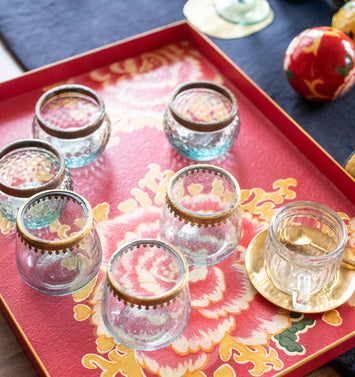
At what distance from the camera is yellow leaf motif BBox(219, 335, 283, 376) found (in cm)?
53

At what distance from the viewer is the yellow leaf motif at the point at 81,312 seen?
0.55 metres

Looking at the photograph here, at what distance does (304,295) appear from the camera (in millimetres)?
551

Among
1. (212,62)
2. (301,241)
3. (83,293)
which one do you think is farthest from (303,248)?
(212,62)

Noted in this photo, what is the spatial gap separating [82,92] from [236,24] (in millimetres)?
336

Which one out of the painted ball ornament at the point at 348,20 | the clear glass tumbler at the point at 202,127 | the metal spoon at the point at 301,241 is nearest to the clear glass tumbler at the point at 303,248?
the metal spoon at the point at 301,241

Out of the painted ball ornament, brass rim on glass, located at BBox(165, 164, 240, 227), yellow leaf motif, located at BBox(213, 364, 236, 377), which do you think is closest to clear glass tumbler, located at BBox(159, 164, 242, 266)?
brass rim on glass, located at BBox(165, 164, 240, 227)

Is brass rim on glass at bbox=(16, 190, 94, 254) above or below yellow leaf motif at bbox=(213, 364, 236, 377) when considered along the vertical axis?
above

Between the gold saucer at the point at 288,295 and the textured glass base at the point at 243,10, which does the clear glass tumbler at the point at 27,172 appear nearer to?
the gold saucer at the point at 288,295

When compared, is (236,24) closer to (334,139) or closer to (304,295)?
(334,139)

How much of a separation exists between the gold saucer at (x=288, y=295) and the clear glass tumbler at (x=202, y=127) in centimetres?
14

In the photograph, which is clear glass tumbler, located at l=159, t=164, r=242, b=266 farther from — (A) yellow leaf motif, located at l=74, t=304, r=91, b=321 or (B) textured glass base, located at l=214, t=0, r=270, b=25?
(B) textured glass base, located at l=214, t=0, r=270, b=25

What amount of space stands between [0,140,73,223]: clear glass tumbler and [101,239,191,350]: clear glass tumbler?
11 cm

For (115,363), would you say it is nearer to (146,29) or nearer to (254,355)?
(254,355)

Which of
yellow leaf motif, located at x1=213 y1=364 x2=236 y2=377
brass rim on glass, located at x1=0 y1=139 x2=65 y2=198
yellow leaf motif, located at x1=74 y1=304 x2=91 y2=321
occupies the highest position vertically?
brass rim on glass, located at x1=0 y1=139 x2=65 y2=198
